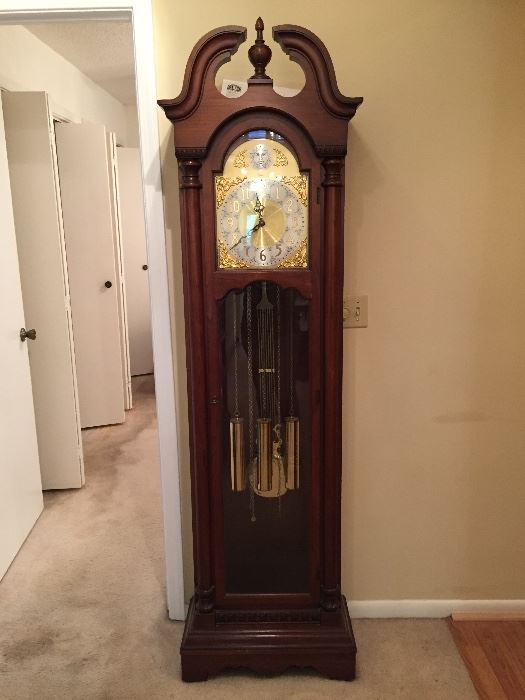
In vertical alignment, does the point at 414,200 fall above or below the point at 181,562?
above

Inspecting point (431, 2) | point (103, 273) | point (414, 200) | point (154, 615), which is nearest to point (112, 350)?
point (103, 273)

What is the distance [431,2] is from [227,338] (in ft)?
3.59

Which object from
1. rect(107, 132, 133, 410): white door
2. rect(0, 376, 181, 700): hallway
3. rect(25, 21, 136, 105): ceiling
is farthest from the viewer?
rect(107, 132, 133, 410): white door

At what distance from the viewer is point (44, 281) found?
9.05 feet

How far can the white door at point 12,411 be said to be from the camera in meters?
2.22

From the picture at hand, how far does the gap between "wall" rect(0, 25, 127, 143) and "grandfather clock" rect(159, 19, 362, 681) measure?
1.77 meters

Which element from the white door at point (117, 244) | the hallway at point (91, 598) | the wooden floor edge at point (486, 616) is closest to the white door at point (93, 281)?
the white door at point (117, 244)

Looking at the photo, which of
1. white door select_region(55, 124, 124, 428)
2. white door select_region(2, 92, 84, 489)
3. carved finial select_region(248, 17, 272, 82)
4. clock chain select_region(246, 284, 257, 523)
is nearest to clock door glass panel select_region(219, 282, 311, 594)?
clock chain select_region(246, 284, 257, 523)

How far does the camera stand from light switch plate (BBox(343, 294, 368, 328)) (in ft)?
5.72

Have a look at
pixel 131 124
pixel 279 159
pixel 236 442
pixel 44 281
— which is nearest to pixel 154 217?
pixel 279 159

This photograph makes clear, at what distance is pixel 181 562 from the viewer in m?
1.92

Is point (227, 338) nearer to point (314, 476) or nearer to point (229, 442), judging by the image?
point (229, 442)

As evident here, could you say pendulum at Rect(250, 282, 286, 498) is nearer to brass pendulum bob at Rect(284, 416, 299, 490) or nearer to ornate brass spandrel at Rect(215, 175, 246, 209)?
brass pendulum bob at Rect(284, 416, 299, 490)

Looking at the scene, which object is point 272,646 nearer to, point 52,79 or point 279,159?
point 279,159
